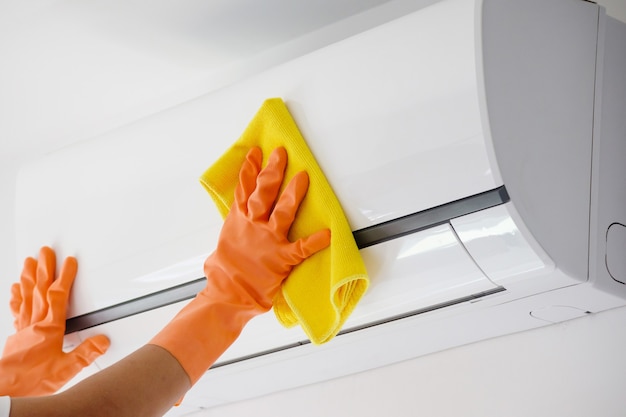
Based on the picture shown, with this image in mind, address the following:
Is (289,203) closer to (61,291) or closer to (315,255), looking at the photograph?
(315,255)

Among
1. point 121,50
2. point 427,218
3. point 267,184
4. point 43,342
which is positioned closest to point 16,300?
point 43,342

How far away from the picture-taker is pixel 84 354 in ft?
4.43

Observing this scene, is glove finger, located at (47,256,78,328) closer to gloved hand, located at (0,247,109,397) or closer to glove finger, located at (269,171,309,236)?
gloved hand, located at (0,247,109,397)

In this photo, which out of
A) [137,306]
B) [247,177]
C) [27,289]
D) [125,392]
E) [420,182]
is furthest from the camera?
[27,289]

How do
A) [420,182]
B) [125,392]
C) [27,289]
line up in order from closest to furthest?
[125,392]
[420,182]
[27,289]

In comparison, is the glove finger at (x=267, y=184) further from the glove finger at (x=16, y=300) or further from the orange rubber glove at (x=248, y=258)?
the glove finger at (x=16, y=300)

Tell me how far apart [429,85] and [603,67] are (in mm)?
362

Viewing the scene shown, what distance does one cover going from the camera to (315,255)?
1.08 meters

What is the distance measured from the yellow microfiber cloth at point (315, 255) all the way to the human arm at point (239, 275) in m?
0.02

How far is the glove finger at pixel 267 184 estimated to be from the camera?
1093 mm

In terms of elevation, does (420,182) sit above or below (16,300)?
above

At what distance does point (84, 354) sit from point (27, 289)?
0.19m

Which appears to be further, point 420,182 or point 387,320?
point 387,320

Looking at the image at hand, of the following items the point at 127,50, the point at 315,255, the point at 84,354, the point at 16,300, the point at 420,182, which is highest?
the point at 127,50
